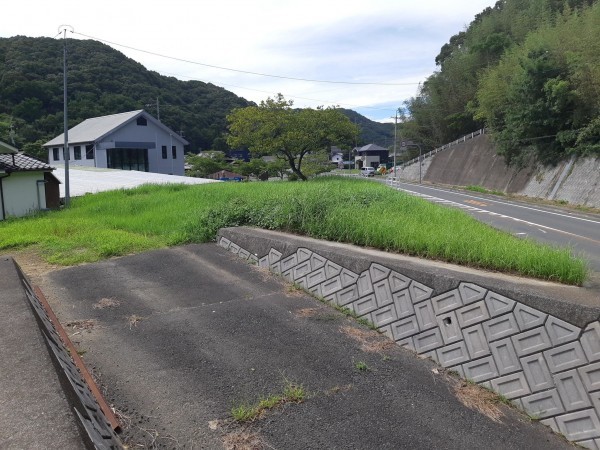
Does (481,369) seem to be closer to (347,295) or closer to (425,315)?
(425,315)

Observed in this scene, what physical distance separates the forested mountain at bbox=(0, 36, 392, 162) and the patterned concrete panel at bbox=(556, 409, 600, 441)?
3357 centimetres

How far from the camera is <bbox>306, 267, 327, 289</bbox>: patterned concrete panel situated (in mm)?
5770

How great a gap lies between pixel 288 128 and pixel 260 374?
17.9 metres

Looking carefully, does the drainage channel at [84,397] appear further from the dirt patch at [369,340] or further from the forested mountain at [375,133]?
the forested mountain at [375,133]

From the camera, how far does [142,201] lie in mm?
14062

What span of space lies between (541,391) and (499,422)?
0.40 metres

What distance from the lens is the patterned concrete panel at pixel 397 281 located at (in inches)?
178

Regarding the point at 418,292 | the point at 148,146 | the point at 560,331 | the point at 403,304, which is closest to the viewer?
the point at 560,331

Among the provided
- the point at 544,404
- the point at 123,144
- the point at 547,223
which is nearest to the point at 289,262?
the point at 544,404

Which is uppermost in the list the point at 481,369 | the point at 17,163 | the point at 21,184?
the point at 17,163

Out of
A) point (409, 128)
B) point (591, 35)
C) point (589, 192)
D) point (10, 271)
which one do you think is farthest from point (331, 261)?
point (409, 128)

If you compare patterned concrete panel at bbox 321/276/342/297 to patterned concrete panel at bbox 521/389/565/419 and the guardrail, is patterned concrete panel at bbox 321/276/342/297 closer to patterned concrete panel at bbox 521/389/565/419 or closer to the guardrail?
patterned concrete panel at bbox 521/389/565/419

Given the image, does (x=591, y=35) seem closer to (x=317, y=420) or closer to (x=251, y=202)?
(x=251, y=202)

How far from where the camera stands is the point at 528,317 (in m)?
3.46
